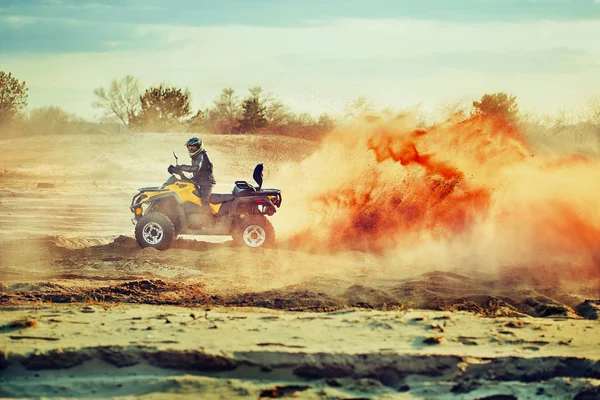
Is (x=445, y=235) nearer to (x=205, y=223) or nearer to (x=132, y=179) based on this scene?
(x=205, y=223)

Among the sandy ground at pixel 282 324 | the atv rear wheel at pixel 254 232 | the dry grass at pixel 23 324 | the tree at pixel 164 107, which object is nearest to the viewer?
the sandy ground at pixel 282 324

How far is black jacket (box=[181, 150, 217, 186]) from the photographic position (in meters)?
15.1

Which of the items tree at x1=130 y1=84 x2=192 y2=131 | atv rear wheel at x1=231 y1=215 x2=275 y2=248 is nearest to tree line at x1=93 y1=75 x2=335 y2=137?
tree at x1=130 y1=84 x2=192 y2=131

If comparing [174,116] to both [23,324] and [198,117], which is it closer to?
[198,117]

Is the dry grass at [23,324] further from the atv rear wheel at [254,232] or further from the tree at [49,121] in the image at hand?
the tree at [49,121]

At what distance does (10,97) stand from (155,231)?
52.5m

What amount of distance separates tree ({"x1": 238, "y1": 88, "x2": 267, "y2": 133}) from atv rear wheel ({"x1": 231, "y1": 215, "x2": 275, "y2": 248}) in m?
51.1

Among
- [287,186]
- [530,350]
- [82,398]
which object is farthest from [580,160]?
[82,398]

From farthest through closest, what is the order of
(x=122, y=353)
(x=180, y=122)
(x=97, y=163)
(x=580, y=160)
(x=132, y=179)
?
(x=180, y=122), (x=97, y=163), (x=132, y=179), (x=580, y=160), (x=122, y=353)

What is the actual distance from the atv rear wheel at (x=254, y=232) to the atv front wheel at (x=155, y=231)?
123cm

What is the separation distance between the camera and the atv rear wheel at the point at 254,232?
51.4 feet

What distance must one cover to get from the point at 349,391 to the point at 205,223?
823 centimetres

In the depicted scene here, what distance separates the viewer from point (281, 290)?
11938 mm

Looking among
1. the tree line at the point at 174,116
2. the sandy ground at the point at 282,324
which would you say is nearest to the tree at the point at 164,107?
the tree line at the point at 174,116
